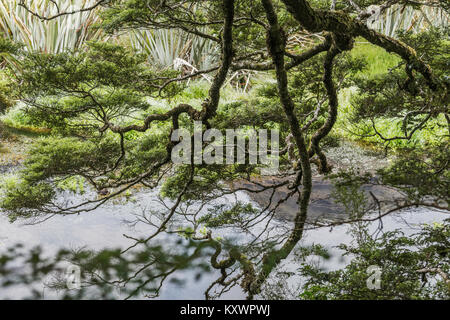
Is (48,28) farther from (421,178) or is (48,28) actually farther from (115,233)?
(421,178)

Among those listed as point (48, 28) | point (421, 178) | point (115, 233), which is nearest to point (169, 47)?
point (48, 28)

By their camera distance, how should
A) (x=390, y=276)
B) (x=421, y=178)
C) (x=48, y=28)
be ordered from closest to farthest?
(x=421, y=178), (x=390, y=276), (x=48, y=28)

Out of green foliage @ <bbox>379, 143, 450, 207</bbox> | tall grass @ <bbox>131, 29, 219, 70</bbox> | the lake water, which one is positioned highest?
tall grass @ <bbox>131, 29, 219, 70</bbox>

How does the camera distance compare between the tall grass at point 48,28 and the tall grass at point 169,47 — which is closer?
the tall grass at point 48,28

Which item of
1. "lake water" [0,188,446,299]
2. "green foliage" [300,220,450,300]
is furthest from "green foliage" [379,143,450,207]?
"lake water" [0,188,446,299]

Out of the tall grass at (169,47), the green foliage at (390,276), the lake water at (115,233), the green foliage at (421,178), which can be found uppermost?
the tall grass at (169,47)

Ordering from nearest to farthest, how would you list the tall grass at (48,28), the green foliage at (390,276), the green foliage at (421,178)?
1. the green foliage at (421,178)
2. the green foliage at (390,276)
3. the tall grass at (48,28)

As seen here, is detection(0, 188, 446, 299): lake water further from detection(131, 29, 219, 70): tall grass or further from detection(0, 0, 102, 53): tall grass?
detection(0, 0, 102, 53): tall grass

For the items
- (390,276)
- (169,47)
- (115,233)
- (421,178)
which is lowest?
(115,233)

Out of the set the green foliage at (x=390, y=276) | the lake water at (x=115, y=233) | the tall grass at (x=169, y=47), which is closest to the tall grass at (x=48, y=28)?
the tall grass at (x=169, y=47)

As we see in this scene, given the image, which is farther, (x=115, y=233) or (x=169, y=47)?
(x=169, y=47)

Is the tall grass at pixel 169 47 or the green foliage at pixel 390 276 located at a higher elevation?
the tall grass at pixel 169 47

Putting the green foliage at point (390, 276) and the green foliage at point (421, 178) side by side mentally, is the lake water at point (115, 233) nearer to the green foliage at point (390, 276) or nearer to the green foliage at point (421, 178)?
the green foliage at point (390, 276)
